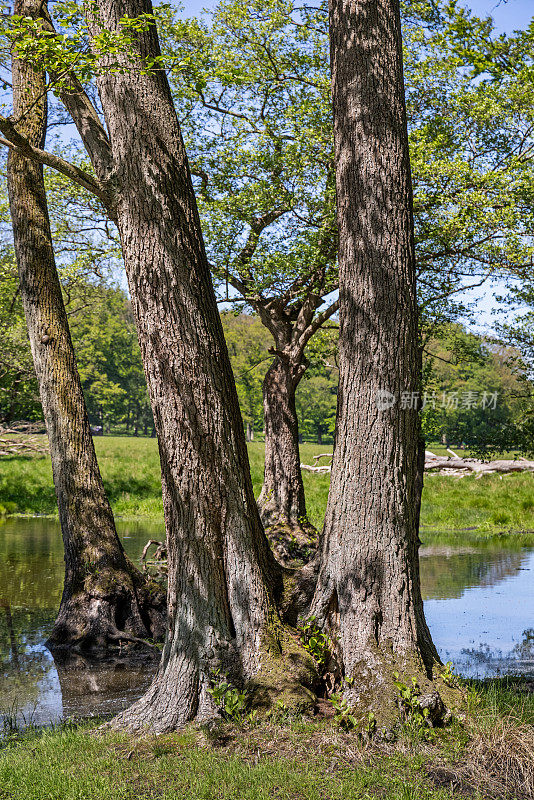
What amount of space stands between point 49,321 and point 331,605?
19.4 feet

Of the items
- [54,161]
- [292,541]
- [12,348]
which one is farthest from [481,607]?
[12,348]

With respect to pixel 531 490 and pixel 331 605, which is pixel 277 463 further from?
pixel 531 490

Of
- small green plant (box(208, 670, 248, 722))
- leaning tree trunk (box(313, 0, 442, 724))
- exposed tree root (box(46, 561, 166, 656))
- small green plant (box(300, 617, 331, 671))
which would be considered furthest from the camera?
exposed tree root (box(46, 561, 166, 656))

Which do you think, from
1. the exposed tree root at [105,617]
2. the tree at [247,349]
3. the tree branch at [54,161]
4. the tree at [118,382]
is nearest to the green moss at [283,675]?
the tree branch at [54,161]

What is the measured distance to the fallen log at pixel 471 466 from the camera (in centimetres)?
2516

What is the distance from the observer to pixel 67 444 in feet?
30.3

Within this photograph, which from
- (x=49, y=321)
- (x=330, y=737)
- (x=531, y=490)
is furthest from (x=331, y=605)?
(x=531, y=490)

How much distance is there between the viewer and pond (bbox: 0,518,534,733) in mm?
7043

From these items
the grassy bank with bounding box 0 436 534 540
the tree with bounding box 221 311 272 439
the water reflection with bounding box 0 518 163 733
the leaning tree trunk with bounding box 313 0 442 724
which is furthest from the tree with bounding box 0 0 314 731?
the tree with bounding box 221 311 272 439

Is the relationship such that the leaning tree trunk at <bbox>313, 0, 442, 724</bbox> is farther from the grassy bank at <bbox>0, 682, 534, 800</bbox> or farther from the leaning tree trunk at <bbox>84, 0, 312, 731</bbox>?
the leaning tree trunk at <bbox>84, 0, 312, 731</bbox>

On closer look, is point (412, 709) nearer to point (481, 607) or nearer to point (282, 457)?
point (481, 607)

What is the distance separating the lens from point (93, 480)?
9.29 meters

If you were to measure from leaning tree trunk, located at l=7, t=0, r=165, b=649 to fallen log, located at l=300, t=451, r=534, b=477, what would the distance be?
17073mm

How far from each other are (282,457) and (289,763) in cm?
1085
